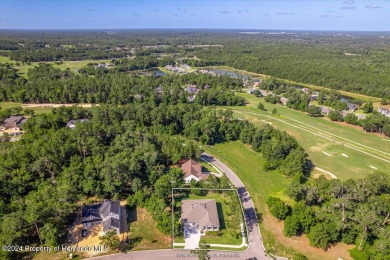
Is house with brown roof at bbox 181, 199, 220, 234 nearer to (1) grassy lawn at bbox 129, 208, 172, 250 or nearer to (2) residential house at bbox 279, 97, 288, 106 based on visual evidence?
(1) grassy lawn at bbox 129, 208, 172, 250

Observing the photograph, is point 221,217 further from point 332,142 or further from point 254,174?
point 332,142

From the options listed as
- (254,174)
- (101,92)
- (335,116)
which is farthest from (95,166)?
(335,116)

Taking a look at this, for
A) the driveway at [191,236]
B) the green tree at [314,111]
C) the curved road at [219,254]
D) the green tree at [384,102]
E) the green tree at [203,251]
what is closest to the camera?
the green tree at [203,251]

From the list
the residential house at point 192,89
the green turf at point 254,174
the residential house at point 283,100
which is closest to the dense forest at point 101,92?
the residential house at point 192,89

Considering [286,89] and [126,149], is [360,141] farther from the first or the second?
[126,149]

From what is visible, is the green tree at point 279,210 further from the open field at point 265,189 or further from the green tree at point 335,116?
the green tree at point 335,116

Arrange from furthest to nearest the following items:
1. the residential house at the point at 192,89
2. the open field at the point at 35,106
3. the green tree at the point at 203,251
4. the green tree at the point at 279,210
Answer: the residential house at the point at 192,89
the open field at the point at 35,106
the green tree at the point at 279,210
the green tree at the point at 203,251

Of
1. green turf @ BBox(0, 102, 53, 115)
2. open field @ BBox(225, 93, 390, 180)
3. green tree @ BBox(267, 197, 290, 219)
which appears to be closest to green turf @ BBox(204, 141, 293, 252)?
green tree @ BBox(267, 197, 290, 219)

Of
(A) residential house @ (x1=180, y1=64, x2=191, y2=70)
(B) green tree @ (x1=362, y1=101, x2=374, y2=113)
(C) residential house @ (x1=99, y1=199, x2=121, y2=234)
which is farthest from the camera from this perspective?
(A) residential house @ (x1=180, y1=64, x2=191, y2=70)

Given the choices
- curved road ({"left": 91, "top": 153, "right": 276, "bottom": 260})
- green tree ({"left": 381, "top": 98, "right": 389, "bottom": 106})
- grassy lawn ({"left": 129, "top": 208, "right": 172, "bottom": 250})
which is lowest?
curved road ({"left": 91, "top": 153, "right": 276, "bottom": 260})
